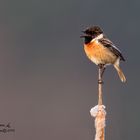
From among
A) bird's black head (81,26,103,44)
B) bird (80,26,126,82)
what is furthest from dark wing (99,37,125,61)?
bird's black head (81,26,103,44)

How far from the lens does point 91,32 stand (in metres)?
1.78

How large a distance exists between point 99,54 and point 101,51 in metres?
0.06

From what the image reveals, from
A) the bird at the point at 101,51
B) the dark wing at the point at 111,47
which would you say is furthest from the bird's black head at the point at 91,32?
the dark wing at the point at 111,47

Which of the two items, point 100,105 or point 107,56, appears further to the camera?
point 107,56

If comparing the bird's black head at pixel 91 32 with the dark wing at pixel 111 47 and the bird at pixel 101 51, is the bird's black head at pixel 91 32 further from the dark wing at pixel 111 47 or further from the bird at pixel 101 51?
the dark wing at pixel 111 47

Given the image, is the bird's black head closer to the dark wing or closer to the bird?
the bird

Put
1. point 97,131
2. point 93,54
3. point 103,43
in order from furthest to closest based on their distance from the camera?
1. point 103,43
2. point 93,54
3. point 97,131

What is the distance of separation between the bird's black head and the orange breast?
10cm

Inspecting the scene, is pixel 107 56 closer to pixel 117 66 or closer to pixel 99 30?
pixel 117 66

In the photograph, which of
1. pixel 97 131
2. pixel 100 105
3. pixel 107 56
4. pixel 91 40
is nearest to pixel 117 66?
pixel 107 56

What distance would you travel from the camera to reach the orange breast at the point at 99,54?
193cm

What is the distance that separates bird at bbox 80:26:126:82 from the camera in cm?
182

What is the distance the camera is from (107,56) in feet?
6.82

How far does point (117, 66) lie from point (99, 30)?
43 centimetres
